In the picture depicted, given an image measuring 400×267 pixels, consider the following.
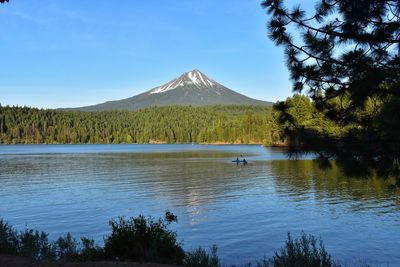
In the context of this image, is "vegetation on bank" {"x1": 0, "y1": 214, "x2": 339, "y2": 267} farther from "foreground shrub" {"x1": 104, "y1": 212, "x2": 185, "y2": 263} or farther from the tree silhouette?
the tree silhouette

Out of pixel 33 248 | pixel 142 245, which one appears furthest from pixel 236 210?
pixel 33 248

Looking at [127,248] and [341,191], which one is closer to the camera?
[127,248]

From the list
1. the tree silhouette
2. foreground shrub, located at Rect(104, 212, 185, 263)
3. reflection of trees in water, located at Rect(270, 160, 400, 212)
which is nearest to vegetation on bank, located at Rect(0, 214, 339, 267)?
foreground shrub, located at Rect(104, 212, 185, 263)

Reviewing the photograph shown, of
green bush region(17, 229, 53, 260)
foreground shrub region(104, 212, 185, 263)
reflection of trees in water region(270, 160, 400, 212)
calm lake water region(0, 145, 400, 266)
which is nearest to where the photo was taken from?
green bush region(17, 229, 53, 260)

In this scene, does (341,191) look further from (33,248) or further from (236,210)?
(33,248)

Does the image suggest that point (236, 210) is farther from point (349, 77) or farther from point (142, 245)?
point (349, 77)

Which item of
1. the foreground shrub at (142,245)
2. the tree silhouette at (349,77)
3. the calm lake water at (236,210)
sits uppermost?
the tree silhouette at (349,77)

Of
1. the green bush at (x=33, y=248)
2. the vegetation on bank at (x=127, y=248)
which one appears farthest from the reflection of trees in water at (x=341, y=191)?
the green bush at (x=33, y=248)

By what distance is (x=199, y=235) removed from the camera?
19172 millimetres

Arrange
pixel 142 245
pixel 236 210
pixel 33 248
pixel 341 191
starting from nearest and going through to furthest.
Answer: pixel 33 248 < pixel 142 245 < pixel 236 210 < pixel 341 191

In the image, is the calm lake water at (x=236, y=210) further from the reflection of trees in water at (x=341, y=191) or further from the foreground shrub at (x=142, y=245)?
the foreground shrub at (x=142, y=245)

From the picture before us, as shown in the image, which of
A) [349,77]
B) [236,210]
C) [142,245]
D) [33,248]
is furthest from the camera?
[236,210]

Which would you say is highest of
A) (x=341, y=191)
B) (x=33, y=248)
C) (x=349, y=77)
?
(x=349, y=77)

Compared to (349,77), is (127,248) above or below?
below
